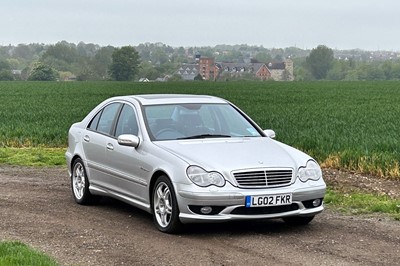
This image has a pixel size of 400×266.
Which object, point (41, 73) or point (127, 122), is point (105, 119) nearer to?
point (127, 122)

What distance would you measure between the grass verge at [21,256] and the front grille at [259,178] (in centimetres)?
220

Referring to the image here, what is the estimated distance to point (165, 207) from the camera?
8.41m

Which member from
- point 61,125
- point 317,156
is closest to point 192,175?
point 317,156

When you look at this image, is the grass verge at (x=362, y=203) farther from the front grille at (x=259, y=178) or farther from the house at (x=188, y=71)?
the house at (x=188, y=71)

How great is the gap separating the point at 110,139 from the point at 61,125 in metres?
15.3

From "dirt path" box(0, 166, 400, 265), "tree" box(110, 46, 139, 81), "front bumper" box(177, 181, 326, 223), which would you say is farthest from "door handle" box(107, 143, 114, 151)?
"tree" box(110, 46, 139, 81)

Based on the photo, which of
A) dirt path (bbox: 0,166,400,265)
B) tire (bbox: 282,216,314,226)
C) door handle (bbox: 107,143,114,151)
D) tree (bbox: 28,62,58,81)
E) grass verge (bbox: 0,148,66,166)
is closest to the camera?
dirt path (bbox: 0,166,400,265)

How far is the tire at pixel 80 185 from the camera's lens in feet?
34.1

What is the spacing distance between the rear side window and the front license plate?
275cm

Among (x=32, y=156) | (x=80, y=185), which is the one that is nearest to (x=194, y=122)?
(x=80, y=185)

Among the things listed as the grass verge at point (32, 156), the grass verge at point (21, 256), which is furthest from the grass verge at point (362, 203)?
the grass verge at point (32, 156)

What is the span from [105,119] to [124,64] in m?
147

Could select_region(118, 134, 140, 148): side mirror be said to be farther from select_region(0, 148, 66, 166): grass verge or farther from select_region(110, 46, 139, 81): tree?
select_region(110, 46, 139, 81): tree

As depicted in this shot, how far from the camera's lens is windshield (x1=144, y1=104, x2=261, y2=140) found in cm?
917
